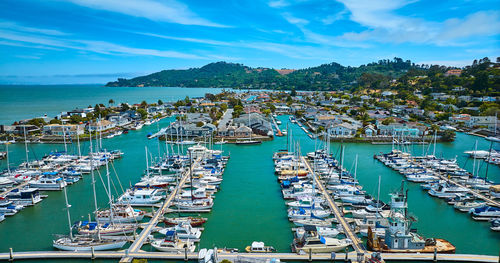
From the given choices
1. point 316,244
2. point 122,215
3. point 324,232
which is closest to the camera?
point 316,244

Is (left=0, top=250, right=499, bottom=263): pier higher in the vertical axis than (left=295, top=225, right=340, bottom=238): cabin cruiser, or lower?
lower

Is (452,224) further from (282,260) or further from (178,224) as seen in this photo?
(178,224)

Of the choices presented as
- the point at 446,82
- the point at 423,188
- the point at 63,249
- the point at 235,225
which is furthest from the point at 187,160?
the point at 446,82

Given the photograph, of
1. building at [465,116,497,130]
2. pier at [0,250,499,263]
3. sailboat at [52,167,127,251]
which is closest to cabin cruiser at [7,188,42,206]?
pier at [0,250,499,263]

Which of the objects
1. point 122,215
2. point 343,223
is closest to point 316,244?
point 343,223

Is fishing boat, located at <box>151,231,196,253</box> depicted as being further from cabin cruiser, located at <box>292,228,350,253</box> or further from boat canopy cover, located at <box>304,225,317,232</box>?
boat canopy cover, located at <box>304,225,317,232</box>

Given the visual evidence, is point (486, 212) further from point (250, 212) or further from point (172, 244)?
point (172, 244)
